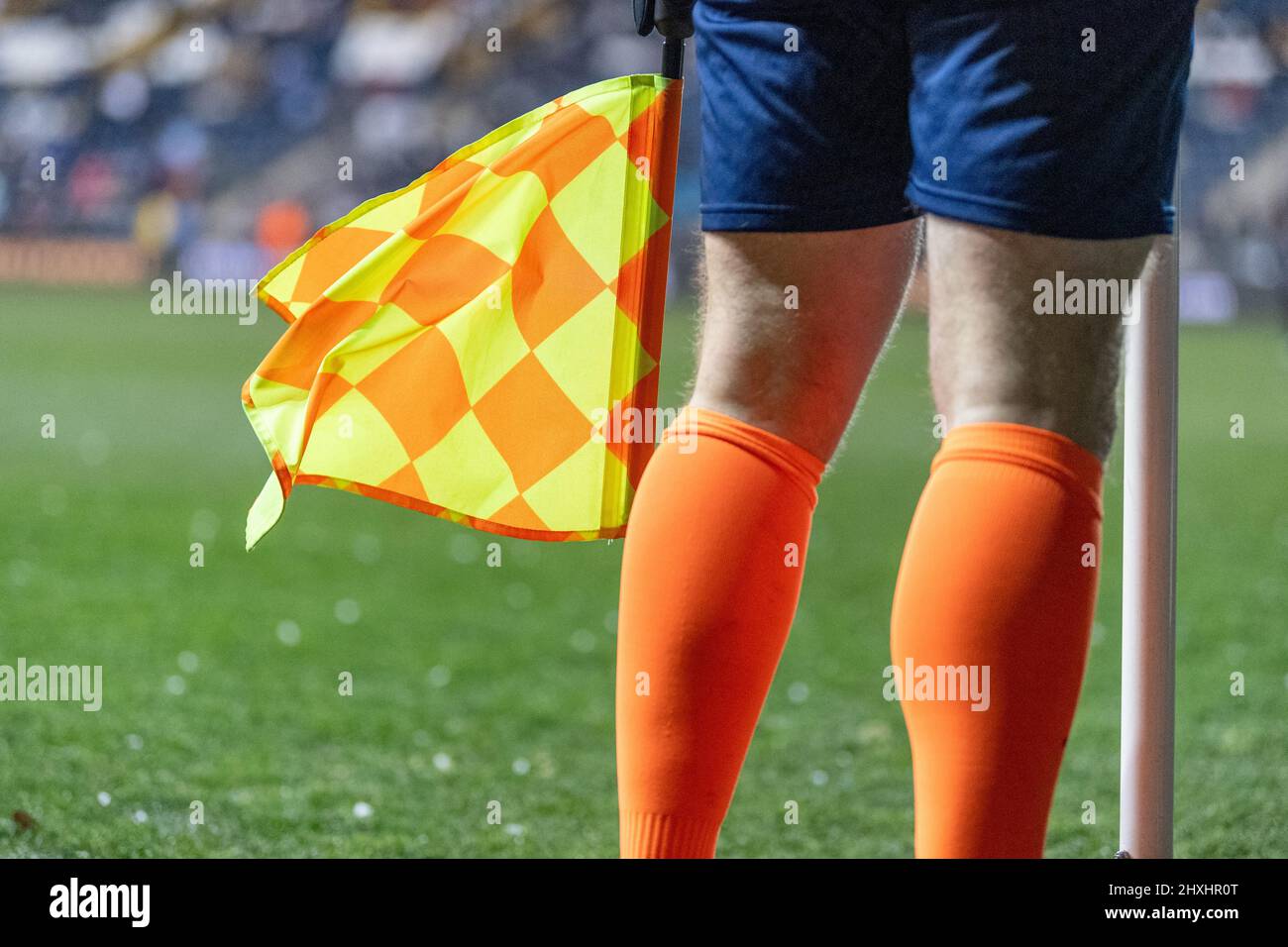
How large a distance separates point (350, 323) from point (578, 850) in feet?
1.91

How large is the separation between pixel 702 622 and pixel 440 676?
4.95 ft

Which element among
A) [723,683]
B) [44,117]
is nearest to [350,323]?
[723,683]

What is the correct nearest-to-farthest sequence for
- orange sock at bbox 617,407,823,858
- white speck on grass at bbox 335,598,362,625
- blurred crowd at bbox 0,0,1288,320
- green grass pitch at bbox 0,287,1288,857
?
orange sock at bbox 617,407,823,858 → green grass pitch at bbox 0,287,1288,857 → white speck on grass at bbox 335,598,362,625 → blurred crowd at bbox 0,0,1288,320

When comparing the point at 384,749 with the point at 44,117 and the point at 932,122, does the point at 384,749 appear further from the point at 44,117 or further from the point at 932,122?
the point at 44,117

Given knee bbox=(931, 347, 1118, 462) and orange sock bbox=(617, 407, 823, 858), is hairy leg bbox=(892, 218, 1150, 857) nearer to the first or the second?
knee bbox=(931, 347, 1118, 462)

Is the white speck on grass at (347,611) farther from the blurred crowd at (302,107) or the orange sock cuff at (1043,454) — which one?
the blurred crowd at (302,107)

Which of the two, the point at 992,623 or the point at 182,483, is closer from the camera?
the point at 992,623

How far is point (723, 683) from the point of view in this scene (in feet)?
2.95

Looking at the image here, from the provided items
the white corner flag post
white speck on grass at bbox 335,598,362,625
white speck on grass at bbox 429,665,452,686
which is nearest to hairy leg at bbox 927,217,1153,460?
the white corner flag post

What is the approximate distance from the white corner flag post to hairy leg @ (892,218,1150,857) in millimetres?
261

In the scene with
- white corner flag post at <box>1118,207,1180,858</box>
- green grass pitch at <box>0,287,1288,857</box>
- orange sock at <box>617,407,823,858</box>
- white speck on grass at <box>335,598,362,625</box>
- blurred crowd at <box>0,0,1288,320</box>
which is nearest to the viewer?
orange sock at <box>617,407,823,858</box>

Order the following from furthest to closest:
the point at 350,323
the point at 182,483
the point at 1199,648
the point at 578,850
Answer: the point at 182,483, the point at 1199,648, the point at 578,850, the point at 350,323

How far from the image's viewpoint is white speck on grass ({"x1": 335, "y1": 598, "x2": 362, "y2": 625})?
2748 millimetres

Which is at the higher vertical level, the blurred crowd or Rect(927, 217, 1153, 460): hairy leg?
the blurred crowd
